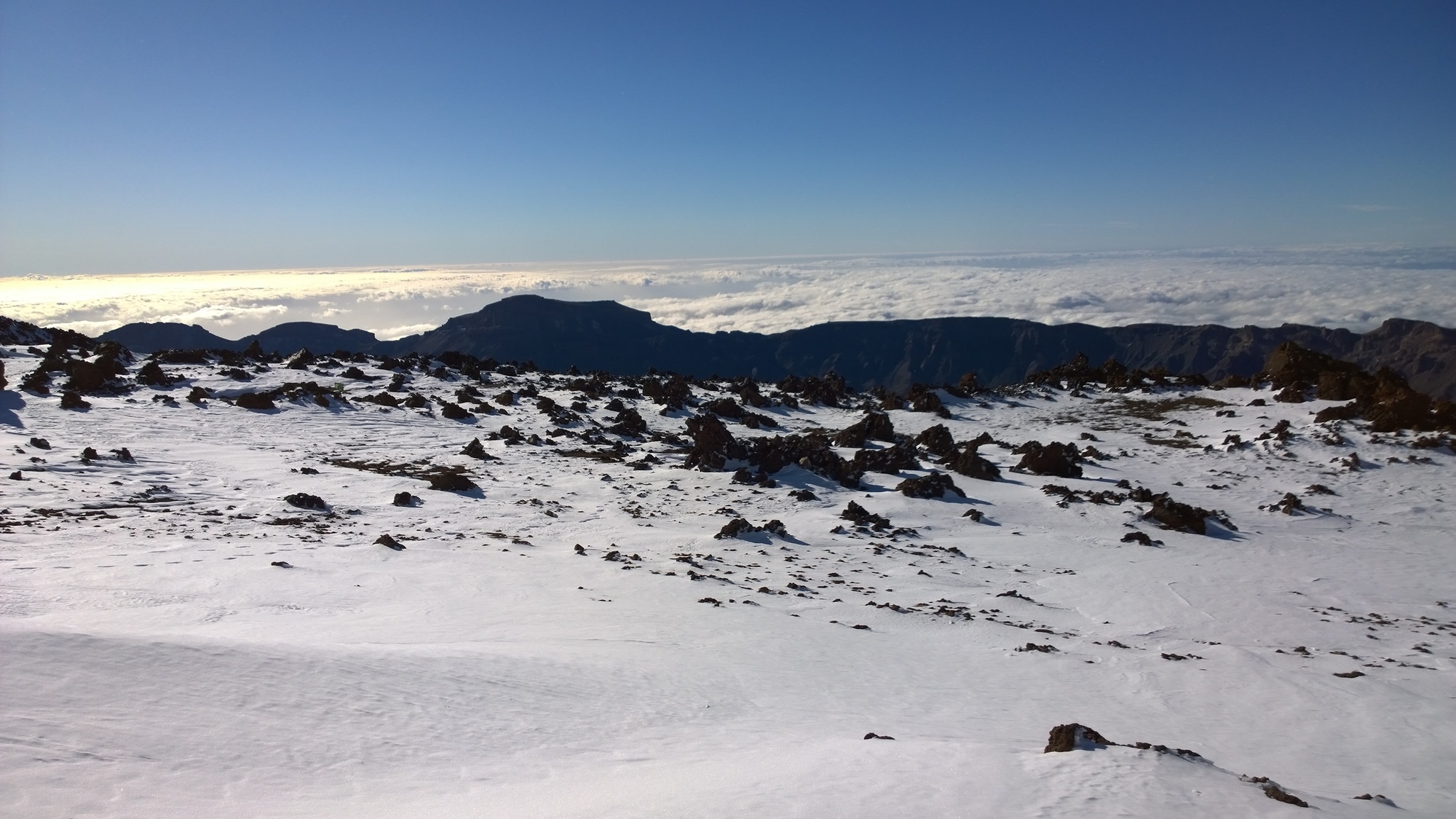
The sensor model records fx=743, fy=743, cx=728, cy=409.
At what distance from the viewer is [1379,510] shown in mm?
21500

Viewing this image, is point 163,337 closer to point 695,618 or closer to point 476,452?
point 476,452

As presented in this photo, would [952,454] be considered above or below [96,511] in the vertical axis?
below

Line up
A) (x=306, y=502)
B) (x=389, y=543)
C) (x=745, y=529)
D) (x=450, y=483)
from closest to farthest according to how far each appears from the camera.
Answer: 1. (x=389, y=543)
2. (x=306, y=502)
3. (x=745, y=529)
4. (x=450, y=483)

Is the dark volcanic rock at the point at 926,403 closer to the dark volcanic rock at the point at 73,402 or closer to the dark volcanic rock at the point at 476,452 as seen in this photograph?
the dark volcanic rock at the point at 476,452

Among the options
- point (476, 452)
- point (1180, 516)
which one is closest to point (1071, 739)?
point (1180, 516)

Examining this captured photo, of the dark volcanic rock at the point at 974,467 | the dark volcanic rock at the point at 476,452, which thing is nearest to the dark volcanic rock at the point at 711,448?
the dark volcanic rock at the point at 476,452

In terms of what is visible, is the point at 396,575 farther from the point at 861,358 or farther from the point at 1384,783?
the point at 861,358

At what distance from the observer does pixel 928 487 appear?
71.8ft

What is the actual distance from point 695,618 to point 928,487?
38.2 ft

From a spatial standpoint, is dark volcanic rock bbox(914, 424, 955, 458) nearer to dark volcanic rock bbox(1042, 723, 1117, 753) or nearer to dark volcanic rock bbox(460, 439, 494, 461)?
dark volcanic rock bbox(460, 439, 494, 461)

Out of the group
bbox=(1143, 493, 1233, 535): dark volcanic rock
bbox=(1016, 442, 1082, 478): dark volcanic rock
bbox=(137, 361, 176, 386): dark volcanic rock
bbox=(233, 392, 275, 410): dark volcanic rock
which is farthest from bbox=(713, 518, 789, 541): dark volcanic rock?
bbox=(137, 361, 176, 386): dark volcanic rock

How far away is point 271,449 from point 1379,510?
3229 cm

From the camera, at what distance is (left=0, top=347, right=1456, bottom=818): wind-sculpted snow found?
255 inches

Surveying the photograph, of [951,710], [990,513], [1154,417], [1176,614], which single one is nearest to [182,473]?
[951,710]
